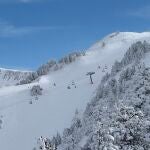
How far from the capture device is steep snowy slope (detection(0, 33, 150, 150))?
110125mm

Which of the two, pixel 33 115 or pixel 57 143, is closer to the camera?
pixel 57 143

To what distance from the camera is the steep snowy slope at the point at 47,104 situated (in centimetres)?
11012

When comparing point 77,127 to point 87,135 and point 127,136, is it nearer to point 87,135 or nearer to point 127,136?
point 87,135

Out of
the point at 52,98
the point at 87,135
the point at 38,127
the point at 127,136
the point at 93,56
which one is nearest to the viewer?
the point at 127,136

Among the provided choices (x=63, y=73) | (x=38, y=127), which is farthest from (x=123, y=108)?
(x=63, y=73)

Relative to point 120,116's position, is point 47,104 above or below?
below

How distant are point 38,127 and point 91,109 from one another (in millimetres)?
22144

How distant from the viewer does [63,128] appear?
105000 millimetres

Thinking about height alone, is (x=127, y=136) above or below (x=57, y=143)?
above

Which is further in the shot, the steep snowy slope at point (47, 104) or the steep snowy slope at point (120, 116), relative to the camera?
the steep snowy slope at point (47, 104)

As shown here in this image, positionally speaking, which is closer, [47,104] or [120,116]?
[120,116]

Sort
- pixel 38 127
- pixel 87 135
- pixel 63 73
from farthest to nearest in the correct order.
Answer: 1. pixel 63 73
2. pixel 38 127
3. pixel 87 135

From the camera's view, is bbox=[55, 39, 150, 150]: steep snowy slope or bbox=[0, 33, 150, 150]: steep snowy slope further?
bbox=[0, 33, 150, 150]: steep snowy slope

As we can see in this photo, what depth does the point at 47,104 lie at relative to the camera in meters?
130
